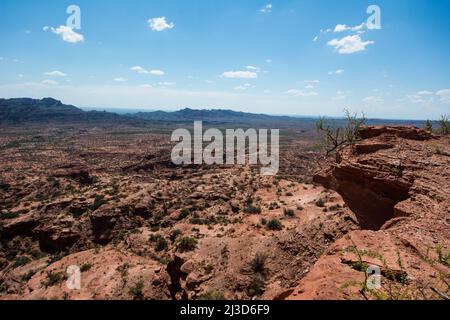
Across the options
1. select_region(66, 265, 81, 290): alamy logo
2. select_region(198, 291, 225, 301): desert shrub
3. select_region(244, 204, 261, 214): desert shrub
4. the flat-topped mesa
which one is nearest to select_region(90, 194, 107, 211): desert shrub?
select_region(66, 265, 81, 290): alamy logo

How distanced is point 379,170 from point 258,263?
709cm

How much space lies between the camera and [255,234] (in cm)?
1895

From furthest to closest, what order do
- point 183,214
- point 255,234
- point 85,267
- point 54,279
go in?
point 183,214 → point 85,267 → point 255,234 → point 54,279

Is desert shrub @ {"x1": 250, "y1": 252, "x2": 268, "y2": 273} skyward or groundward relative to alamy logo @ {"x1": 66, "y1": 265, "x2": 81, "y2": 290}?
skyward

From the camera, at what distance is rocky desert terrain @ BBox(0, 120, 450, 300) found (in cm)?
854

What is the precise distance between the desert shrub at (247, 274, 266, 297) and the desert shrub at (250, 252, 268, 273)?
0.48 metres

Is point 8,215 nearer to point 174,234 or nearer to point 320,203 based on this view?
point 174,234

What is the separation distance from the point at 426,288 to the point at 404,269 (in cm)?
77

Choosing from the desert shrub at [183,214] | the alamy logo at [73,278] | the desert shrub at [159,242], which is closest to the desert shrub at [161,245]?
the desert shrub at [159,242]

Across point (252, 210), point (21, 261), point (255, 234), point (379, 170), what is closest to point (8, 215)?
point (21, 261)

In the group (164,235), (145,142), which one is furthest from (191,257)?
(145,142)

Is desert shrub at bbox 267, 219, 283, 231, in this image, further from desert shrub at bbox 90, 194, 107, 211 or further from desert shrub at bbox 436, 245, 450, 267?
desert shrub at bbox 90, 194, 107, 211

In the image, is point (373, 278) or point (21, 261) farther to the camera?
point (21, 261)
